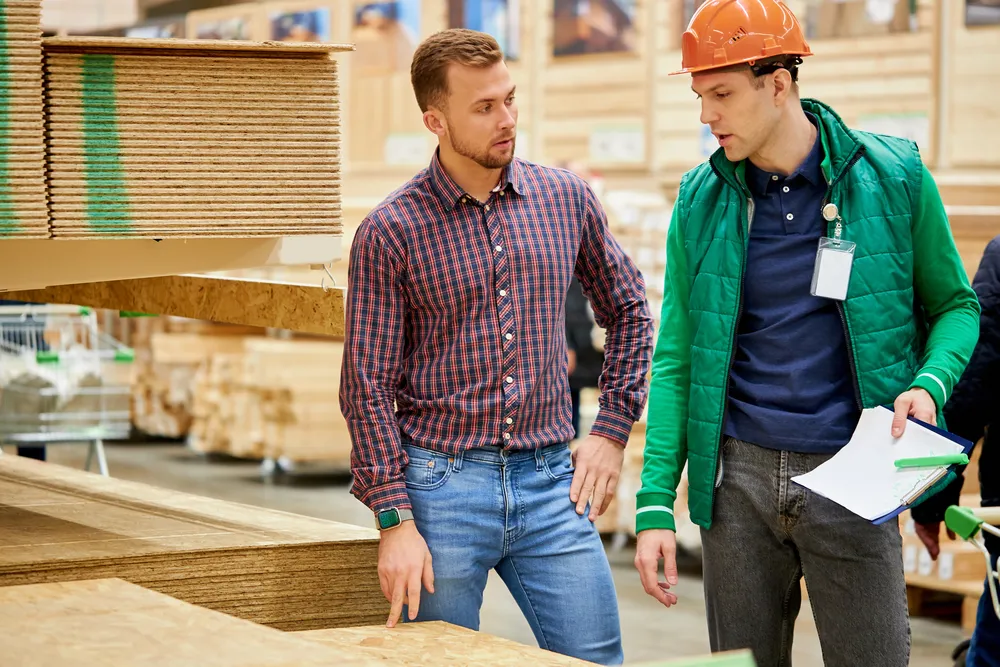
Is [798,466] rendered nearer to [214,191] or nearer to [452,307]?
[452,307]

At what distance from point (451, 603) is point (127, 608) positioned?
2.35 feet

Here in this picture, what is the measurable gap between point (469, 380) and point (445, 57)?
63cm

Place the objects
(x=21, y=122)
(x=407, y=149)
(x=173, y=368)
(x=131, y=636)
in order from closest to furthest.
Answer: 1. (x=131, y=636)
2. (x=21, y=122)
3. (x=407, y=149)
4. (x=173, y=368)

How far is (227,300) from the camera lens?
3150 millimetres

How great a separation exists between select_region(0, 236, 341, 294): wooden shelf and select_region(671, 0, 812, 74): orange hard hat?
29.4 inches

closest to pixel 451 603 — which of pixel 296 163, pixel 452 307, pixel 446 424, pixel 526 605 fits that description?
pixel 526 605

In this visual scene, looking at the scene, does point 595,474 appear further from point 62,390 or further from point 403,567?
point 62,390

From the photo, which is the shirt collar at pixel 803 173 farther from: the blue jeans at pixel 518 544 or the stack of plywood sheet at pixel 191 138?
the stack of plywood sheet at pixel 191 138

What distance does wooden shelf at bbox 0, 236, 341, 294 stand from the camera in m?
2.43

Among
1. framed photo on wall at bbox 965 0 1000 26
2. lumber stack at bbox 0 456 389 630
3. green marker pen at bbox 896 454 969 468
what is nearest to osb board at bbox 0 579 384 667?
lumber stack at bbox 0 456 389 630

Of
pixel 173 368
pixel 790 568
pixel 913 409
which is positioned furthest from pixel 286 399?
pixel 913 409

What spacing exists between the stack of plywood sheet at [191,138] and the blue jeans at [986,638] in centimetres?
188

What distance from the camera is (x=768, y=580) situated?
98.7 inches

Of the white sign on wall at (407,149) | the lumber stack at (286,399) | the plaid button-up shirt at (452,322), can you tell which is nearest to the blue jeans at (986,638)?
the plaid button-up shirt at (452,322)
